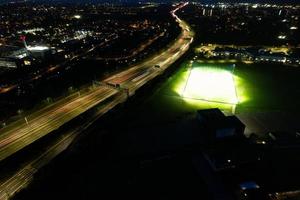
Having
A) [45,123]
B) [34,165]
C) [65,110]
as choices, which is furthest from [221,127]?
[45,123]

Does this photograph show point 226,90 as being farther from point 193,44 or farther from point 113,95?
point 193,44

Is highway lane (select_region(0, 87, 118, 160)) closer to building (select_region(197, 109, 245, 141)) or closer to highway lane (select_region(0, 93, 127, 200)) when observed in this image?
highway lane (select_region(0, 93, 127, 200))

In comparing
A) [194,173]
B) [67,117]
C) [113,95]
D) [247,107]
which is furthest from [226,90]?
[67,117]

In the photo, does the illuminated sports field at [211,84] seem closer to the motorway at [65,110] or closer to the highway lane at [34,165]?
the motorway at [65,110]

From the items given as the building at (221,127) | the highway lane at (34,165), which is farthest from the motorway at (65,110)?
the building at (221,127)

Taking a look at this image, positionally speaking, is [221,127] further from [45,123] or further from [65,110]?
[45,123]

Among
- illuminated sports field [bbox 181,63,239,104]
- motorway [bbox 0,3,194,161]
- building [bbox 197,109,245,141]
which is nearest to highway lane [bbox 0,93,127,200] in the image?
motorway [bbox 0,3,194,161]

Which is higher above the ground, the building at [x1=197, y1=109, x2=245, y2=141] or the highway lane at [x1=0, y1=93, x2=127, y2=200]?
the building at [x1=197, y1=109, x2=245, y2=141]
